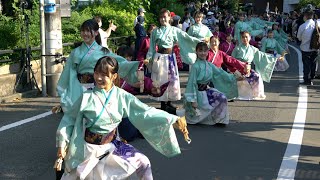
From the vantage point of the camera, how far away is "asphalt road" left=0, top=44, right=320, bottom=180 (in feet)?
17.4

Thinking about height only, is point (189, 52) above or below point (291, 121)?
above

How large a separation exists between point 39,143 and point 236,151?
2.57 m

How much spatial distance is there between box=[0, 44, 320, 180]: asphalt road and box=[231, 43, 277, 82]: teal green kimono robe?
1.94 feet

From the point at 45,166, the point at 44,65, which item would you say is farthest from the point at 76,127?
the point at 44,65

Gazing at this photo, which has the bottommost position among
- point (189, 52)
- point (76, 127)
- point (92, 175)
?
point (92, 175)

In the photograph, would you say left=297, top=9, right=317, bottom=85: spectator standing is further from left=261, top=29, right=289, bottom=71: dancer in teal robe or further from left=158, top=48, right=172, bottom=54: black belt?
left=158, top=48, right=172, bottom=54: black belt

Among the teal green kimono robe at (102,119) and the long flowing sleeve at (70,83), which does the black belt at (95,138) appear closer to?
the teal green kimono robe at (102,119)

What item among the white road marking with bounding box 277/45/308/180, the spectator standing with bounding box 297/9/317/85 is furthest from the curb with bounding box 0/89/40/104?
the spectator standing with bounding box 297/9/317/85

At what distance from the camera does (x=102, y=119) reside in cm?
382

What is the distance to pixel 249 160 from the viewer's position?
226 inches

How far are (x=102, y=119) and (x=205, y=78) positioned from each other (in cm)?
376

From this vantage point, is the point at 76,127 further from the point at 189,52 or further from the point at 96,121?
the point at 189,52

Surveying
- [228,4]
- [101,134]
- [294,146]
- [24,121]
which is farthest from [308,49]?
[228,4]

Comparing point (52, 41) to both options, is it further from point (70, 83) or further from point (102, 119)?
point (102, 119)
